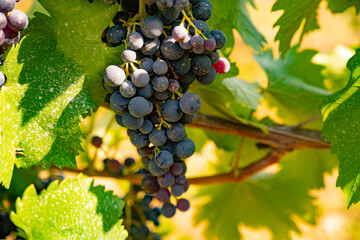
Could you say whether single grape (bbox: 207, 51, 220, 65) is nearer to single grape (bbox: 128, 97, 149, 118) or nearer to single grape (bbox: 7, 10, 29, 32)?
single grape (bbox: 128, 97, 149, 118)

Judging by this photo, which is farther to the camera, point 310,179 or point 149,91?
point 310,179

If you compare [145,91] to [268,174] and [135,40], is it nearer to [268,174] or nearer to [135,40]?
[135,40]

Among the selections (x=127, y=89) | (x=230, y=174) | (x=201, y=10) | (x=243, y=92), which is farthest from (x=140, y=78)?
(x=230, y=174)

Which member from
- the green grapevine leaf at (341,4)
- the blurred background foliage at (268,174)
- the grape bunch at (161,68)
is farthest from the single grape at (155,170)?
the green grapevine leaf at (341,4)

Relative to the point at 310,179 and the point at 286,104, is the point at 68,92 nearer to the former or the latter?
the point at 286,104

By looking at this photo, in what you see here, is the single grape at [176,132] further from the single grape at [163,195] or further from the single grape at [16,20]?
the single grape at [16,20]

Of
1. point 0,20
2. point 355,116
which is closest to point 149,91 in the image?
point 0,20

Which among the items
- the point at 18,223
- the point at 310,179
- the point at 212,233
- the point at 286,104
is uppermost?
the point at 18,223
